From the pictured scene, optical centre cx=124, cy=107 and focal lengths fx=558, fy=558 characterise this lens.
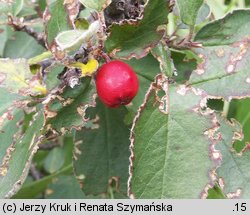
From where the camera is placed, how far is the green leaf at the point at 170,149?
2.95 feet

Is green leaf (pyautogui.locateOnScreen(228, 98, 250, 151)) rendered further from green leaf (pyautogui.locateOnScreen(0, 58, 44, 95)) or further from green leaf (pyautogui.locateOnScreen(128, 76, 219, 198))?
green leaf (pyautogui.locateOnScreen(0, 58, 44, 95))

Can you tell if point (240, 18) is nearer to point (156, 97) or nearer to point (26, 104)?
point (156, 97)

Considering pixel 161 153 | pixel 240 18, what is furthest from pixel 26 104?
pixel 240 18

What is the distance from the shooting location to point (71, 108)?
3.19ft

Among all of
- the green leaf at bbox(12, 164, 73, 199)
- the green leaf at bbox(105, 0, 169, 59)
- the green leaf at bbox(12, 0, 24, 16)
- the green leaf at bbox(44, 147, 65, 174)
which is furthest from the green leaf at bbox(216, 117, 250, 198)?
the green leaf at bbox(44, 147, 65, 174)

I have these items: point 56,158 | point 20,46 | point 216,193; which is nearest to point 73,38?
point 216,193

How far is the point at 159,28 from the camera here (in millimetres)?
953

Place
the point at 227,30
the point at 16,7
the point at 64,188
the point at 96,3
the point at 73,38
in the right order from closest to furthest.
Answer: the point at 73,38, the point at 96,3, the point at 227,30, the point at 16,7, the point at 64,188

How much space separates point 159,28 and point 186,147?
21 centimetres

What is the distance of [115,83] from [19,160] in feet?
0.74


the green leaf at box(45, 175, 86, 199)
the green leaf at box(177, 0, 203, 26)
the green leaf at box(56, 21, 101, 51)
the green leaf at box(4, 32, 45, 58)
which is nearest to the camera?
Answer: the green leaf at box(56, 21, 101, 51)

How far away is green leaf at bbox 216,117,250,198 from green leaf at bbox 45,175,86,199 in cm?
67

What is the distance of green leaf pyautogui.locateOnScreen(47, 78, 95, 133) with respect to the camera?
3.14 feet

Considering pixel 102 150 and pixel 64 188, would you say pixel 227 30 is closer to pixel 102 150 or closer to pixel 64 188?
pixel 102 150
